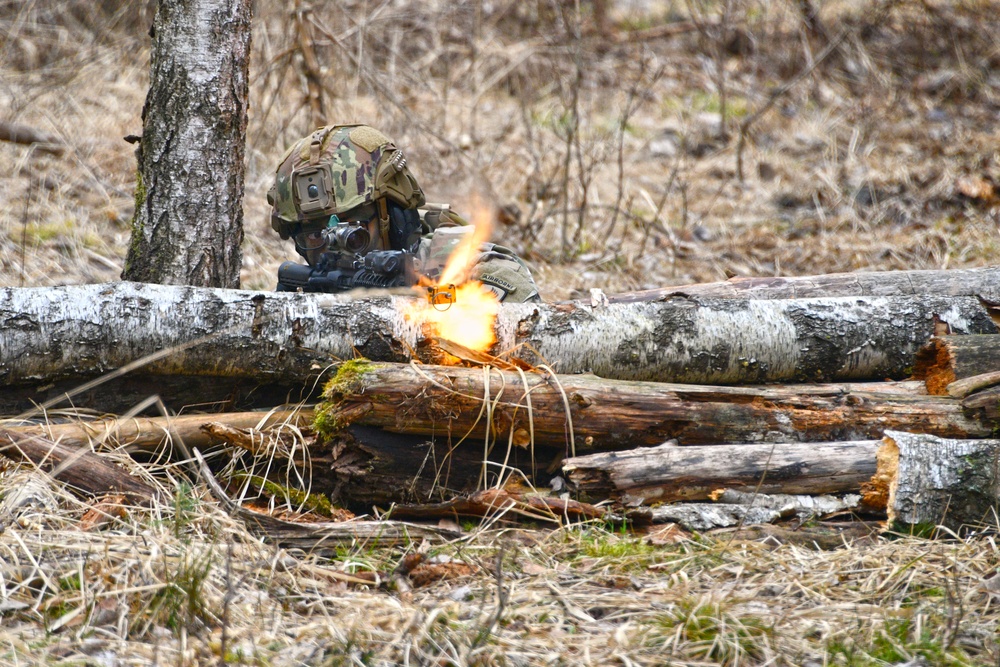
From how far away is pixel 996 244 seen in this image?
6109 mm

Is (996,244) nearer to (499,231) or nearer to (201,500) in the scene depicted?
(499,231)

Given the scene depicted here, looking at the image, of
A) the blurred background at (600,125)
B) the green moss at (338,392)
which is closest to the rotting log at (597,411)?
the green moss at (338,392)

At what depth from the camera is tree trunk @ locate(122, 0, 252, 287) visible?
3.85 metres

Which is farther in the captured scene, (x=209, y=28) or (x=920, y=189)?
(x=920, y=189)

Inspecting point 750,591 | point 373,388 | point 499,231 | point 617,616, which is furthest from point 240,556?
point 499,231

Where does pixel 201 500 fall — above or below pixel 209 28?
below

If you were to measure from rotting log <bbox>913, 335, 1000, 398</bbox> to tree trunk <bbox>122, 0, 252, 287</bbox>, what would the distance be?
3.18 metres

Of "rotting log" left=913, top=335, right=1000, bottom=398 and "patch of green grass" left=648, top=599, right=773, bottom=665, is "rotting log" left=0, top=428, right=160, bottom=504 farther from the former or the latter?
"rotting log" left=913, top=335, right=1000, bottom=398

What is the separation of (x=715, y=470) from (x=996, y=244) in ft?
14.1

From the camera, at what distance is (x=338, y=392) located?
312 cm

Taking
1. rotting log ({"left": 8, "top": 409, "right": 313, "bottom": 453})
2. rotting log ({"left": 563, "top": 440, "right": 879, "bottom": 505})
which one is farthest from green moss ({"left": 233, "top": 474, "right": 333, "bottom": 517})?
rotting log ({"left": 563, "top": 440, "right": 879, "bottom": 505})

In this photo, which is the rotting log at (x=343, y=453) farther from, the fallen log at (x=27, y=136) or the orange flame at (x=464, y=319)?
the fallen log at (x=27, y=136)

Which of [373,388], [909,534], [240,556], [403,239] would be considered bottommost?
[240,556]

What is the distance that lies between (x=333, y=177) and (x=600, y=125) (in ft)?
18.4
